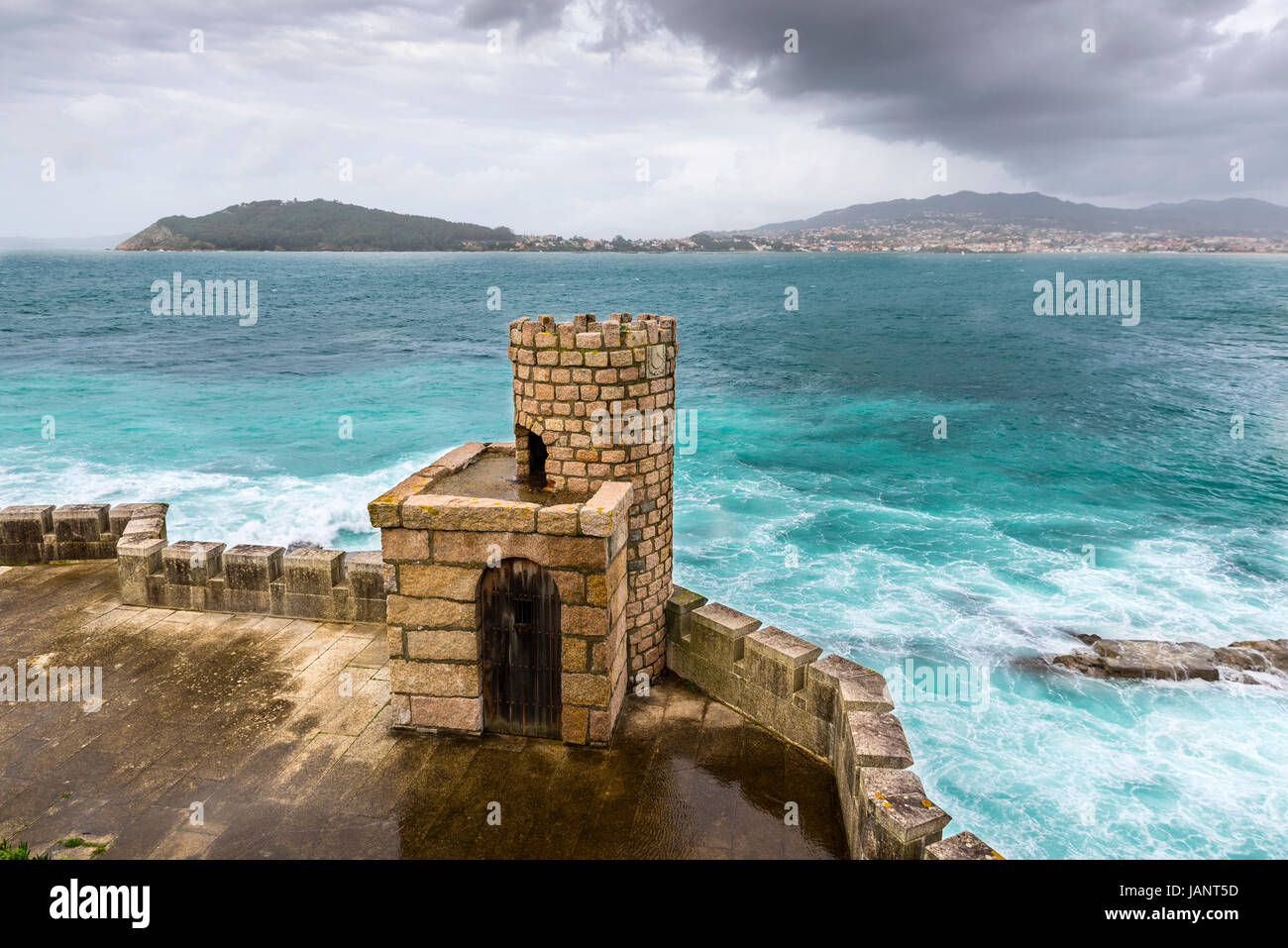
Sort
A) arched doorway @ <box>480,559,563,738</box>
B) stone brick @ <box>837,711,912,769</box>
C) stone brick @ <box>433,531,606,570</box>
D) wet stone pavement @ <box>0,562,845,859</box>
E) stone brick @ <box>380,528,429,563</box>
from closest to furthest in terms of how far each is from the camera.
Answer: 1. stone brick @ <box>837,711,912,769</box>
2. wet stone pavement @ <box>0,562,845,859</box>
3. stone brick @ <box>433,531,606,570</box>
4. stone brick @ <box>380,528,429,563</box>
5. arched doorway @ <box>480,559,563,738</box>

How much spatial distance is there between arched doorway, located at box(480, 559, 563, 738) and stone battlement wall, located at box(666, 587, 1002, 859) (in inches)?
79.3

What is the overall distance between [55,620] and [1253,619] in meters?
24.7

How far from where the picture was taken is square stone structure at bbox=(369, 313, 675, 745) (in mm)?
7992

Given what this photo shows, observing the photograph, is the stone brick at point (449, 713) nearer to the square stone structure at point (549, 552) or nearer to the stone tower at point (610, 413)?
the square stone structure at point (549, 552)

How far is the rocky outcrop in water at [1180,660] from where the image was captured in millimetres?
17156

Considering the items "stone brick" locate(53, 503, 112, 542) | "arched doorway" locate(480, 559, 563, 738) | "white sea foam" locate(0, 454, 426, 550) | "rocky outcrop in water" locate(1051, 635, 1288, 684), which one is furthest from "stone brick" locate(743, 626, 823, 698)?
"white sea foam" locate(0, 454, 426, 550)

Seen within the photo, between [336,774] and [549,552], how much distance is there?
3.08 metres

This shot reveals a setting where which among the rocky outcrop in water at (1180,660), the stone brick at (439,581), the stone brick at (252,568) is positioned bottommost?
the rocky outcrop in water at (1180,660)

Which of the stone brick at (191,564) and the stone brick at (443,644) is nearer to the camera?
the stone brick at (443,644)

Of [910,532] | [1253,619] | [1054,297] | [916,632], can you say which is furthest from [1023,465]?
[1054,297]

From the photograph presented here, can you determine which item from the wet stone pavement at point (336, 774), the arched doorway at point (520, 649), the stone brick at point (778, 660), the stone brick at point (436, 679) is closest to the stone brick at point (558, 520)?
the arched doorway at point (520, 649)

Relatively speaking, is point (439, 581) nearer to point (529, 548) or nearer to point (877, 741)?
point (529, 548)

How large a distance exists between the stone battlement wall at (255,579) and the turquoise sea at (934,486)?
10.3 metres

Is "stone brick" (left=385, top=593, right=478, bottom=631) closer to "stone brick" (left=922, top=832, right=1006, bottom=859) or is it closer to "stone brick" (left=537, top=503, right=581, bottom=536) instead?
"stone brick" (left=537, top=503, right=581, bottom=536)
